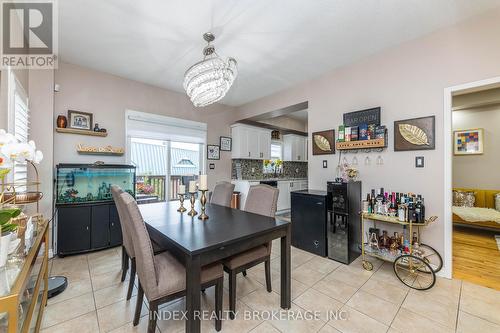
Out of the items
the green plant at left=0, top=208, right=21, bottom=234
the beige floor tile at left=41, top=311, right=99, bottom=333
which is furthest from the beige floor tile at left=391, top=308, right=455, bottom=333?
the green plant at left=0, top=208, right=21, bottom=234

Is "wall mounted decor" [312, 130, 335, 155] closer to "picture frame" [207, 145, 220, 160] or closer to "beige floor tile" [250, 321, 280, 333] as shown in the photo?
"picture frame" [207, 145, 220, 160]

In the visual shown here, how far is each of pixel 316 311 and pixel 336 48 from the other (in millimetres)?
2957

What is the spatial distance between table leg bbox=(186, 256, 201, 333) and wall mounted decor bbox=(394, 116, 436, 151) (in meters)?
2.70

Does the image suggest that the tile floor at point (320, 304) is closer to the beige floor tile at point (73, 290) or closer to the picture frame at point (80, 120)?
the beige floor tile at point (73, 290)

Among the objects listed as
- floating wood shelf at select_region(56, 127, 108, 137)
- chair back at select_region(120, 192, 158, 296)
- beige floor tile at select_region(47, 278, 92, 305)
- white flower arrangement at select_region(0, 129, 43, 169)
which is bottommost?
beige floor tile at select_region(47, 278, 92, 305)

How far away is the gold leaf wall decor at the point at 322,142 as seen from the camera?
11.0 ft

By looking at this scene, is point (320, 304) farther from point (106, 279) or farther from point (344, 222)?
point (106, 279)

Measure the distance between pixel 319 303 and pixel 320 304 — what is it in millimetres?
15

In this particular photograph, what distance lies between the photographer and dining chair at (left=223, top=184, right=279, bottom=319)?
175 cm

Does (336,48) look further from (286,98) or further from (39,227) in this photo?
(39,227)

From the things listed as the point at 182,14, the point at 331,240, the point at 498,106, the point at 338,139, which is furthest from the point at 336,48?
the point at 498,106

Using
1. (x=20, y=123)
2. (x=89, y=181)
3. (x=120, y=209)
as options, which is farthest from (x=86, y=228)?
(x=120, y=209)

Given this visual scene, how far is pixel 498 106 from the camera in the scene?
13.6 ft

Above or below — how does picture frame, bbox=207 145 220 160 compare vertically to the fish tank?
above
